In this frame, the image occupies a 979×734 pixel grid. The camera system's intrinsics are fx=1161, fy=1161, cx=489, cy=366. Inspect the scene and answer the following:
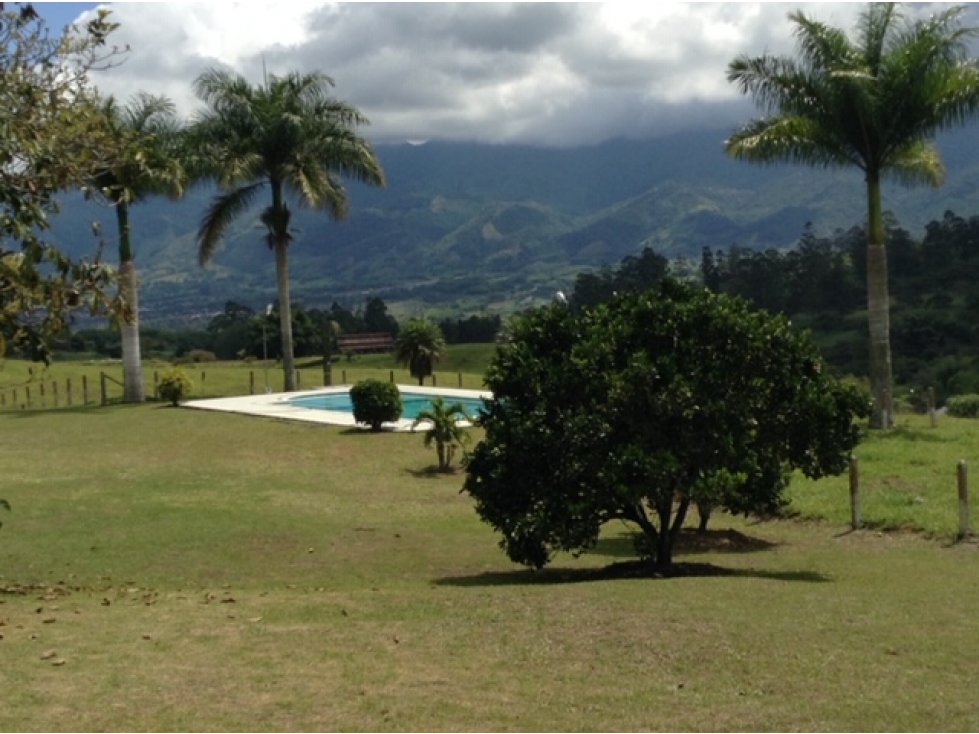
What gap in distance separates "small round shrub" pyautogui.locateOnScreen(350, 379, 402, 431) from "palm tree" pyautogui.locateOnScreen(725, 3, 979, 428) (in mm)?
9031

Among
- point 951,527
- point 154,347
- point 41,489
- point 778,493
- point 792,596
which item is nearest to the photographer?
point 792,596

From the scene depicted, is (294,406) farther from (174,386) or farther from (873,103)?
(873,103)

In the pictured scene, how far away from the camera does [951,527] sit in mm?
14930

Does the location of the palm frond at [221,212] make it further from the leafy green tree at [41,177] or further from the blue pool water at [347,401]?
the leafy green tree at [41,177]

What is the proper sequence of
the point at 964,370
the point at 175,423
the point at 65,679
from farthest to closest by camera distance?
the point at 964,370
the point at 175,423
the point at 65,679

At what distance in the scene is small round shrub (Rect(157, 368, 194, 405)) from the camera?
33750mm

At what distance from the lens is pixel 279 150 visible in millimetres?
35250

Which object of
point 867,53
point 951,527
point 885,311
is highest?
point 867,53

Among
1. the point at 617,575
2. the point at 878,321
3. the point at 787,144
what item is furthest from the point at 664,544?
the point at 787,144

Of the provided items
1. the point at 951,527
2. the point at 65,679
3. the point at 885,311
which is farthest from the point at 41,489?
the point at 885,311

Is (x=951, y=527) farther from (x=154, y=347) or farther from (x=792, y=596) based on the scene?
(x=154, y=347)

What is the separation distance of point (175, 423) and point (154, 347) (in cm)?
7336

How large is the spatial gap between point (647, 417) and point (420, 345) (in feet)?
80.7

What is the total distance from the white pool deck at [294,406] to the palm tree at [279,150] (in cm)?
143
